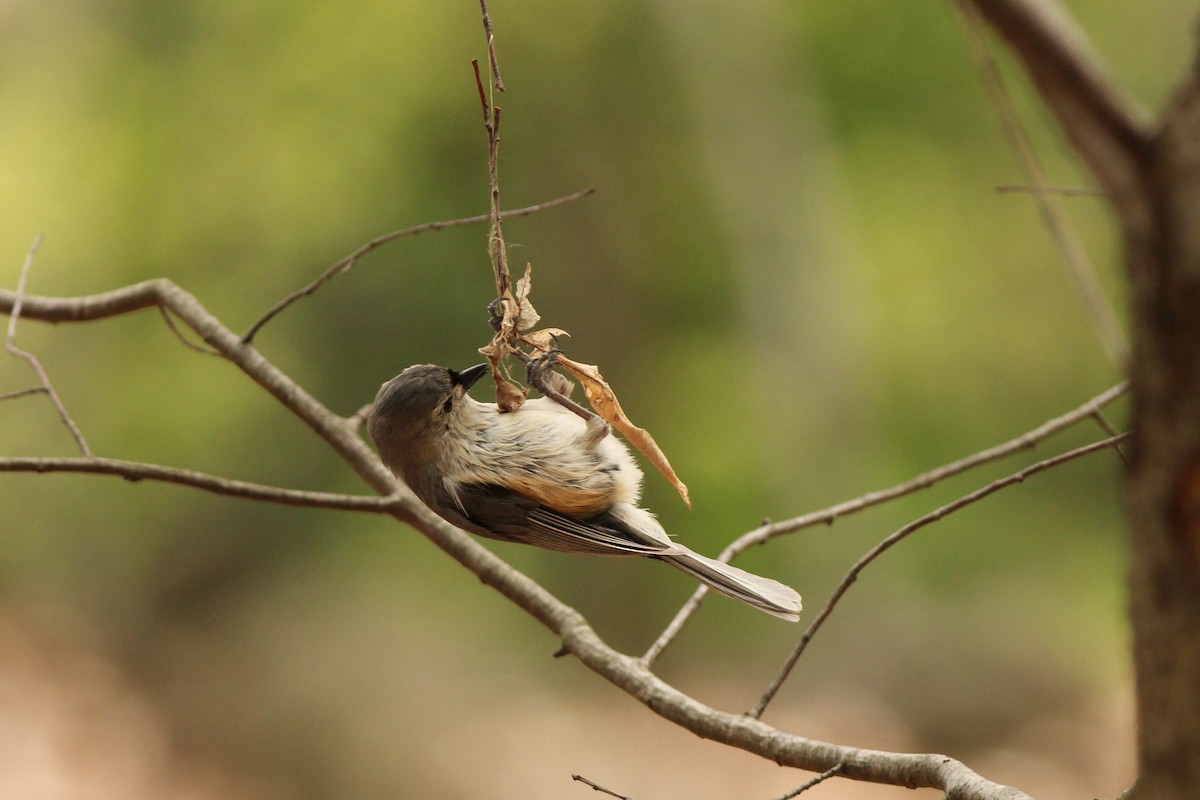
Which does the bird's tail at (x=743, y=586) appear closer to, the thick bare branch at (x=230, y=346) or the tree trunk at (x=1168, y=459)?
the thick bare branch at (x=230, y=346)

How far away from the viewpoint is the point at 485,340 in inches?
342

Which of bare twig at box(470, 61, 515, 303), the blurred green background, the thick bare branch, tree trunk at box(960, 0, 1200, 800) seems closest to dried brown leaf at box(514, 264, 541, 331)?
bare twig at box(470, 61, 515, 303)

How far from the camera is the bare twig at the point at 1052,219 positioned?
93 cm

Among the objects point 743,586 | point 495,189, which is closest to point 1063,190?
point 495,189

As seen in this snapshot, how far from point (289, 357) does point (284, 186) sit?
1.59m

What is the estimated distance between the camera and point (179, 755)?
7.63 meters

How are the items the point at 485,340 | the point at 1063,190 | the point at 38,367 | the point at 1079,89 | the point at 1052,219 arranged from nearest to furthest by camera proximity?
the point at 1079,89, the point at 1052,219, the point at 1063,190, the point at 38,367, the point at 485,340

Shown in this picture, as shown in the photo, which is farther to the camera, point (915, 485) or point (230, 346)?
point (230, 346)

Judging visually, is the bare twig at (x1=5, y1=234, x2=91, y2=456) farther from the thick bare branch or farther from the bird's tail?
the bird's tail

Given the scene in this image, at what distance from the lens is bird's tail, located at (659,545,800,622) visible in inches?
101

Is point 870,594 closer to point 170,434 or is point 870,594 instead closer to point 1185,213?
point 170,434

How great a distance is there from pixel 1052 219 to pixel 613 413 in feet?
4.36

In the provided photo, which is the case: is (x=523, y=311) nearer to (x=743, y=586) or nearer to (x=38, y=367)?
(x=743, y=586)

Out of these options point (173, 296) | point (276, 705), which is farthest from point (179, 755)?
point (173, 296)
